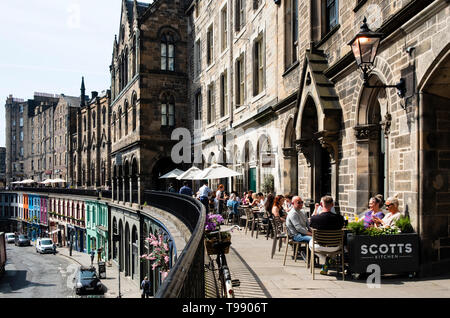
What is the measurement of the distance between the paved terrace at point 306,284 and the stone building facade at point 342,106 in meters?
0.78

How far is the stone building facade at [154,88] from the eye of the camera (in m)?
31.7

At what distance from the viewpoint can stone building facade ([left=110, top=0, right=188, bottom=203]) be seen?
1248 inches

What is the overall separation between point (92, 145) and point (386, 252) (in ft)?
181

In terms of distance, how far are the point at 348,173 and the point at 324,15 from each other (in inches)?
201

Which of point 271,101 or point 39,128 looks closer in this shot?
point 271,101

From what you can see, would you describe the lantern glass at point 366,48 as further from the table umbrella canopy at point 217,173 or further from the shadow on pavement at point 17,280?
the shadow on pavement at point 17,280

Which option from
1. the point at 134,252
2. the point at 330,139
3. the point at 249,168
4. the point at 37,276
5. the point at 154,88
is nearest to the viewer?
the point at 330,139

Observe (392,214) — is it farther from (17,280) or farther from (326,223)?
(17,280)

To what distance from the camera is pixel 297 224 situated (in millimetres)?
9250

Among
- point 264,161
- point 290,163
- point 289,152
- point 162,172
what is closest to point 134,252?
point 162,172

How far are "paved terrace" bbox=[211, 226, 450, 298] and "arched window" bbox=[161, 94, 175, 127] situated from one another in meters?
23.5

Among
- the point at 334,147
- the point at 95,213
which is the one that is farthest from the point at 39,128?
the point at 334,147
